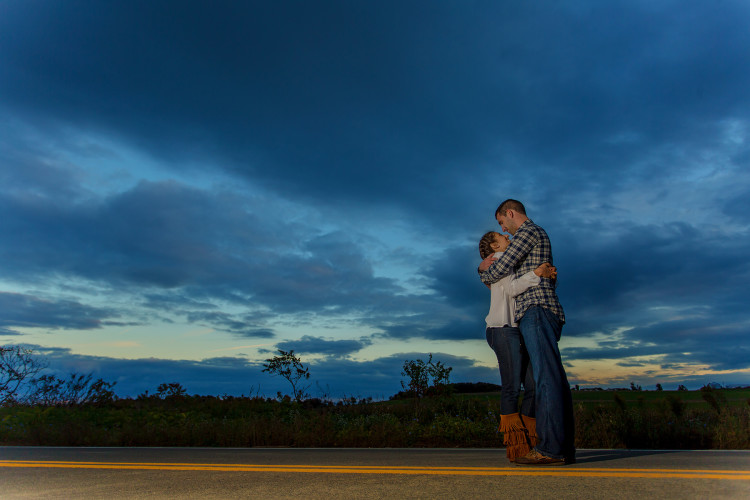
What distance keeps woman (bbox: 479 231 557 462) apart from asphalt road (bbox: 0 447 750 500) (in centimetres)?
26

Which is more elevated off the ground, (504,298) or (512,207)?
(512,207)

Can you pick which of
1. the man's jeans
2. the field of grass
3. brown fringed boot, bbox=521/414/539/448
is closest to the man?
the man's jeans

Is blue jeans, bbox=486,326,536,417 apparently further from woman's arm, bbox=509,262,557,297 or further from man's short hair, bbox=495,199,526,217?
man's short hair, bbox=495,199,526,217

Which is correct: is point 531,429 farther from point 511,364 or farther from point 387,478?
point 387,478

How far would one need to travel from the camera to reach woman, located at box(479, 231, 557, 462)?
4.57 m

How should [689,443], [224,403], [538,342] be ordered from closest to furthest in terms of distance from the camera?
[538,342] → [689,443] → [224,403]

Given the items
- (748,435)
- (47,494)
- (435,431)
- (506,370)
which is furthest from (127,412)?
(748,435)

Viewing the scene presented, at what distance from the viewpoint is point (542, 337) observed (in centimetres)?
430

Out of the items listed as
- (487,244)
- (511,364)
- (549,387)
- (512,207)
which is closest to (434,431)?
(511,364)

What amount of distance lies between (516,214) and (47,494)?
406cm

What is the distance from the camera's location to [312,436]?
9.12 meters

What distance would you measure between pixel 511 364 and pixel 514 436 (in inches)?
24.2

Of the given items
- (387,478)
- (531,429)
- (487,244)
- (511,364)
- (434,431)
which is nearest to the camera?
(387,478)

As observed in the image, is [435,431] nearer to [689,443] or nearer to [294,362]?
[689,443]
